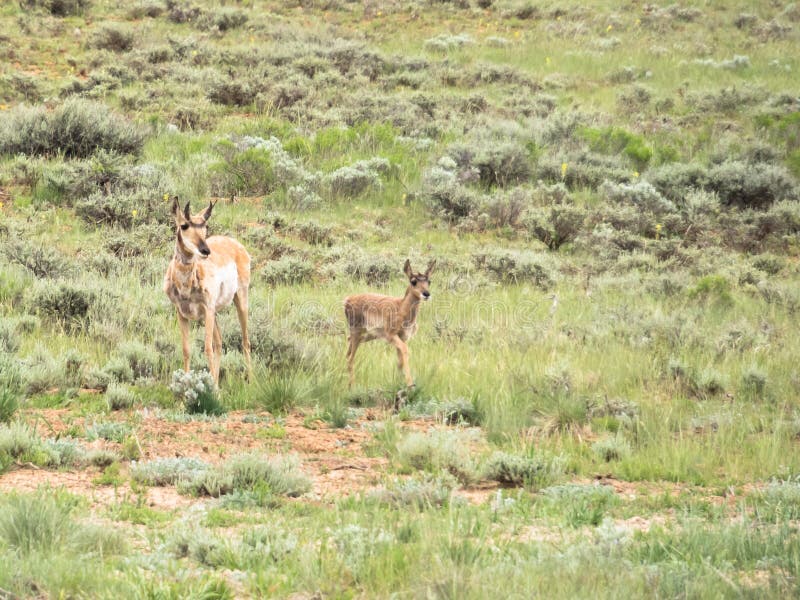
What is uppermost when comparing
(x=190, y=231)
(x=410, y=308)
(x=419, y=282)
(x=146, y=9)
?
(x=146, y=9)

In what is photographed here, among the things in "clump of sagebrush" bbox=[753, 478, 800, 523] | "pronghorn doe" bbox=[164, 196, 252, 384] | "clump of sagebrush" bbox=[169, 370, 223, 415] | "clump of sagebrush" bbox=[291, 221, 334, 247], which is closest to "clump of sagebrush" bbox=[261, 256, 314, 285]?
"clump of sagebrush" bbox=[291, 221, 334, 247]

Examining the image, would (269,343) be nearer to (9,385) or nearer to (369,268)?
(9,385)

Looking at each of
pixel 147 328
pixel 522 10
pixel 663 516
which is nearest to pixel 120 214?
pixel 147 328

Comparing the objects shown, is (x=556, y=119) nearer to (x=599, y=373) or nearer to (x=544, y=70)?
(x=544, y=70)

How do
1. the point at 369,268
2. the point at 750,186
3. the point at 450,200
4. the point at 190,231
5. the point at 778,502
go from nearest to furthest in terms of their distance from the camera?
the point at 778,502, the point at 190,231, the point at 369,268, the point at 450,200, the point at 750,186

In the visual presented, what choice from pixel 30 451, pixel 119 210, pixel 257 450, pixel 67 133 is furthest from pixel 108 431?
pixel 67 133

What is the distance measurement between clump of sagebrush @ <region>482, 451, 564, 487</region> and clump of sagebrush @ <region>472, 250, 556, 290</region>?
8161 mm

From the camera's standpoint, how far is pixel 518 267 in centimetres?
1554

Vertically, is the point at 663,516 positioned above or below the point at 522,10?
below

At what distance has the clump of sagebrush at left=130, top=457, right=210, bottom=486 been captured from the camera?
682cm

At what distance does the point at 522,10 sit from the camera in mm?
35031

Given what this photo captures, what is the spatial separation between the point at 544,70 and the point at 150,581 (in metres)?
25.9

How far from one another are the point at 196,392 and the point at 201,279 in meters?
1.64

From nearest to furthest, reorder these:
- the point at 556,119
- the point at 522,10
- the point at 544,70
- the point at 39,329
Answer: the point at 39,329 < the point at 556,119 < the point at 544,70 < the point at 522,10
